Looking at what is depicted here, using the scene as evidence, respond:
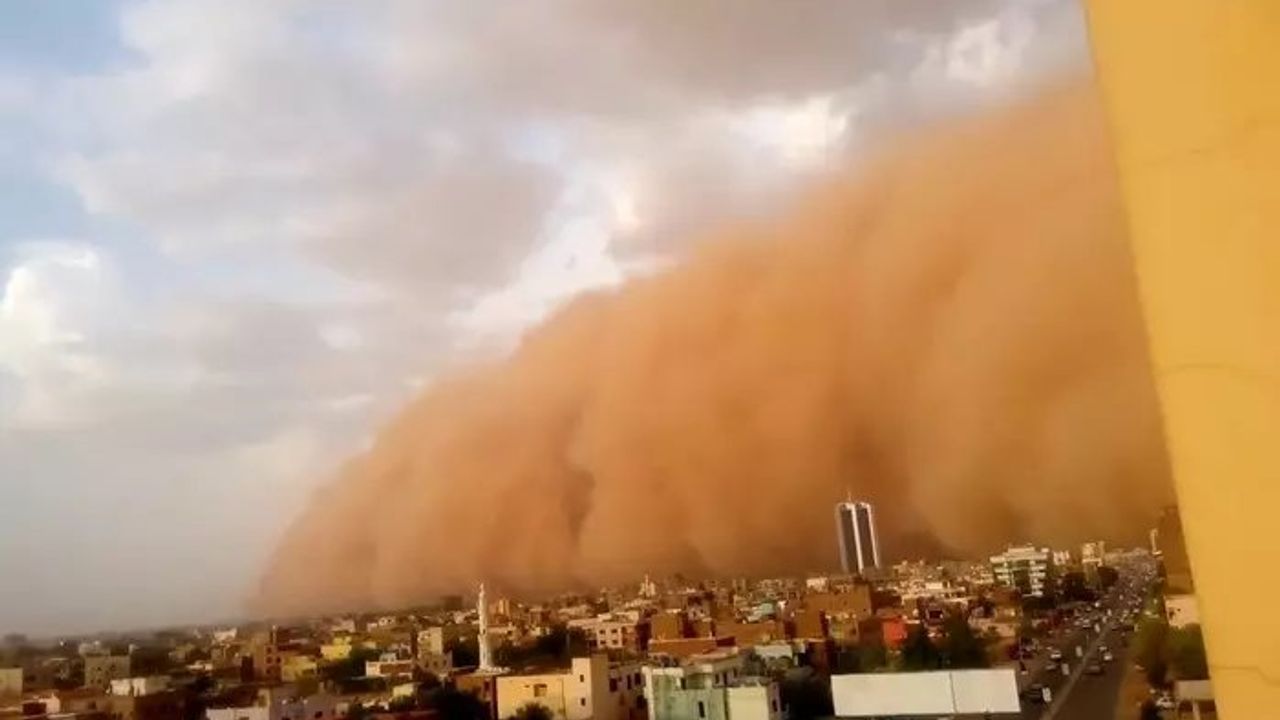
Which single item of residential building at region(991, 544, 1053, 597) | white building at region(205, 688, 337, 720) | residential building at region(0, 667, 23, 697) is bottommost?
white building at region(205, 688, 337, 720)

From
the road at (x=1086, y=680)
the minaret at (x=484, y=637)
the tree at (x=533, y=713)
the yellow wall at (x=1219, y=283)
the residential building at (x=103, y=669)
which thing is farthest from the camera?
the residential building at (x=103, y=669)

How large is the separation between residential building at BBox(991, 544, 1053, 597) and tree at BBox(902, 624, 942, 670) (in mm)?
318

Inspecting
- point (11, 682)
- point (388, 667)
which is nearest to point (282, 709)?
point (388, 667)

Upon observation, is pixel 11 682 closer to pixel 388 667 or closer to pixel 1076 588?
pixel 388 667

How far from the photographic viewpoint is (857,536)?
356cm

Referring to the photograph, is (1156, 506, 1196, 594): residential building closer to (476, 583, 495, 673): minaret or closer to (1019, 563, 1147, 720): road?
(1019, 563, 1147, 720): road

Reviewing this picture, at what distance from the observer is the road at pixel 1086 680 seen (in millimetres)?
2967

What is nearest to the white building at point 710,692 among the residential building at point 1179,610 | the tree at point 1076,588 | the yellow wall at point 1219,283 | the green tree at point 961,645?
the green tree at point 961,645

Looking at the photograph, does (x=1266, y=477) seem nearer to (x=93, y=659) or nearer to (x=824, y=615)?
(x=824, y=615)

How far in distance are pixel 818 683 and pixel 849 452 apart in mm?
844

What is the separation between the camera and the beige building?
11.6 feet

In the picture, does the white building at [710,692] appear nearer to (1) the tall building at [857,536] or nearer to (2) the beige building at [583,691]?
(2) the beige building at [583,691]

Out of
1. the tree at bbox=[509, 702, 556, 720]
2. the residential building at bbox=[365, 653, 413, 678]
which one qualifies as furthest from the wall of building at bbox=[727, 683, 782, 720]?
the residential building at bbox=[365, 653, 413, 678]

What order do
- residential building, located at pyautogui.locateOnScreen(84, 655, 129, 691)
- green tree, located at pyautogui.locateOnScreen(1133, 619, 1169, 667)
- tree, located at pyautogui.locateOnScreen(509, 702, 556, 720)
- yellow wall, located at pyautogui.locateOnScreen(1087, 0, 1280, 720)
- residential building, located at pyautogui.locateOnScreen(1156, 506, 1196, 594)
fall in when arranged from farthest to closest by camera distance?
residential building, located at pyautogui.locateOnScreen(84, 655, 129, 691) < tree, located at pyautogui.locateOnScreen(509, 702, 556, 720) < green tree, located at pyautogui.locateOnScreen(1133, 619, 1169, 667) < residential building, located at pyautogui.locateOnScreen(1156, 506, 1196, 594) < yellow wall, located at pyautogui.locateOnScreen(1087, 0, 1280, 720)
